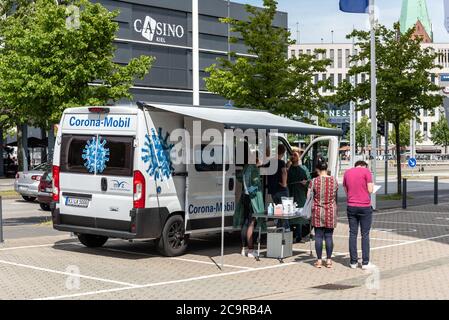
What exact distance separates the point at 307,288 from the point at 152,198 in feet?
10.9

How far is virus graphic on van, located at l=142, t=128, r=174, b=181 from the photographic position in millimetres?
11352

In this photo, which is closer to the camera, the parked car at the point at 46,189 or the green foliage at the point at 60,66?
the green foliage at the point at 60,66

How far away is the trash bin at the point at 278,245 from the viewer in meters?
11.8

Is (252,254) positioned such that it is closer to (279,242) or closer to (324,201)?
(279,242)

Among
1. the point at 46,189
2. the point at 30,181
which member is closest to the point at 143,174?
the point at 46,189

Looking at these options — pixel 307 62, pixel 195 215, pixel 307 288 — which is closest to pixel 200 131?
pixel 195 215

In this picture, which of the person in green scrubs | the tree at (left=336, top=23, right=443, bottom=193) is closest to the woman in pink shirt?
the person in green scrubs

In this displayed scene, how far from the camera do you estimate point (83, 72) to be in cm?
1692

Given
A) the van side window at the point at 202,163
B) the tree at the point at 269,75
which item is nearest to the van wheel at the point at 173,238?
the van side window at the point at 202,163

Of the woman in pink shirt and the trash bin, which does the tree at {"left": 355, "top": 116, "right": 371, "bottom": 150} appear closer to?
the trash bin

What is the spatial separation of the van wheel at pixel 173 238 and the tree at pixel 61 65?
6.08m

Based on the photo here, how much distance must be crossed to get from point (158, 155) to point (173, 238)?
4.87ft

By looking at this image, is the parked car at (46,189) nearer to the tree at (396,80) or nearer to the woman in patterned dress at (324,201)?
the woman in patterned dress at (324,201)
